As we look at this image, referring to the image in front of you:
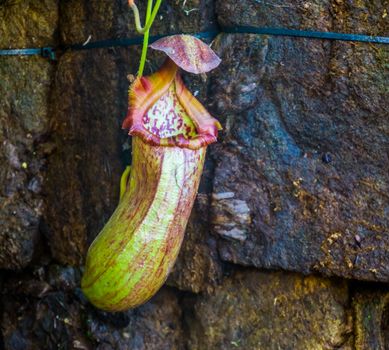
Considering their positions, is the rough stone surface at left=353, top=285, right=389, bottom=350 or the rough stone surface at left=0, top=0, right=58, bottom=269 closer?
the rough stone surface at left=353, top=285, right=389, bottom=350

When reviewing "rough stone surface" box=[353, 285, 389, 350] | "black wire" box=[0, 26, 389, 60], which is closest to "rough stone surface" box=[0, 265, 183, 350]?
"rough stone surface" box=[353, 285, 389, 350]

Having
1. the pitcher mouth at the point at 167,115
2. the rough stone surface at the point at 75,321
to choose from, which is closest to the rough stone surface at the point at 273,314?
the rough stone surface at the point at 75,321

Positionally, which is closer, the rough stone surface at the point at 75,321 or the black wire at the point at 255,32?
the black wire at the point at 255,32

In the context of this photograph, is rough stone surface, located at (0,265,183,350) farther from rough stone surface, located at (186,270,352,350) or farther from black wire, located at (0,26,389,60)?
black wire, located at (0,26,389,60)

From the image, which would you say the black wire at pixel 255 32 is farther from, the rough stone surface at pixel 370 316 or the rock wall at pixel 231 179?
→ the rough stone surface at pixel 370 316

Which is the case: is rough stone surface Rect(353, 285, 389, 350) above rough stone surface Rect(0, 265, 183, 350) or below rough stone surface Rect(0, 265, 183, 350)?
above

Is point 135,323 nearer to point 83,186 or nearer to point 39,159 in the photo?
point 83,186
